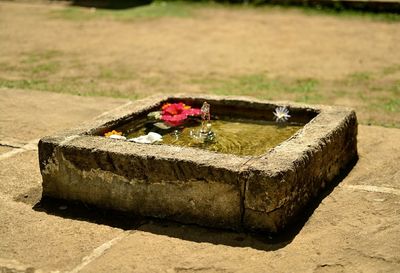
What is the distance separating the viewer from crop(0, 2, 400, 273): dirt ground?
108 inches

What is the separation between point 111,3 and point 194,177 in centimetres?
864

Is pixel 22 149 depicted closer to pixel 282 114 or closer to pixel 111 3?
pixel 282 114

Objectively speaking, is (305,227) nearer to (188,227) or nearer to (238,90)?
(188,227)

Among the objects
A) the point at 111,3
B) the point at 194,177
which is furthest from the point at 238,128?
the point at 111,3

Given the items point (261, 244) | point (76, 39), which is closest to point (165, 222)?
point (261, 244)

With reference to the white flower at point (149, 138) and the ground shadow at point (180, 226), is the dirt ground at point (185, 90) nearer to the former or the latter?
the ground shadow at point (180, 226)

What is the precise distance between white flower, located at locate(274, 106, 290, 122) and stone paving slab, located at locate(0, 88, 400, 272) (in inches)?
27.4

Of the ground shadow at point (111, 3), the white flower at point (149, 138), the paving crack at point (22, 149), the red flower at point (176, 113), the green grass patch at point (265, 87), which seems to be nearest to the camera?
the white flower at point (149, 138)

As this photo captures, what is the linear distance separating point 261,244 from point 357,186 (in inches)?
37.0

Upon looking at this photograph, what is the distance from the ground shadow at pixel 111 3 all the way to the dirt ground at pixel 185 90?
24.4 inches

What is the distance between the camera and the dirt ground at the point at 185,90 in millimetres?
2744

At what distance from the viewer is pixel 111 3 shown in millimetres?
11062

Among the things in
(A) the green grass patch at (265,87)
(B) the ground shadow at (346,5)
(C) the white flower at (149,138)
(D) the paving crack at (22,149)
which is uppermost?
(B) the ground shadow at (346,5)

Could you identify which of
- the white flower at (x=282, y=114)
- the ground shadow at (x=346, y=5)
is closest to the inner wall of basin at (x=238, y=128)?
the white flower at (x=282, y=114)
